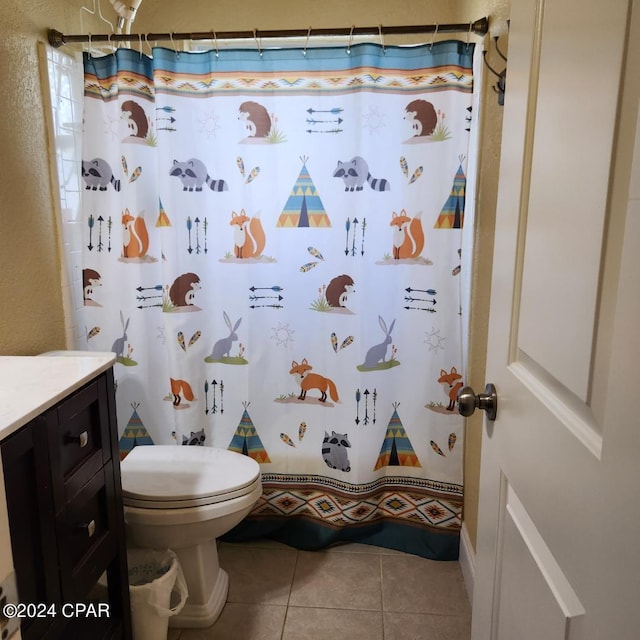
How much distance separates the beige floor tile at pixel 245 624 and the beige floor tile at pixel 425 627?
36 centimetres

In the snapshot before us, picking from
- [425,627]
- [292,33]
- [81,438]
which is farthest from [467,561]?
[292,33]

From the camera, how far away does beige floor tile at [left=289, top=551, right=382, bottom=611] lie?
6.00 ft

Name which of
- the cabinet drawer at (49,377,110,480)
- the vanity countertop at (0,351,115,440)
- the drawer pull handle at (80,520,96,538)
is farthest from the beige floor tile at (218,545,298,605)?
the vanity countertop at (0,351,115,440)

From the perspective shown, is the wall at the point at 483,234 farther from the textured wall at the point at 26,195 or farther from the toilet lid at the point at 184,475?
the textured wall at the point at 26,195

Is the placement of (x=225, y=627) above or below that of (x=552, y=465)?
below

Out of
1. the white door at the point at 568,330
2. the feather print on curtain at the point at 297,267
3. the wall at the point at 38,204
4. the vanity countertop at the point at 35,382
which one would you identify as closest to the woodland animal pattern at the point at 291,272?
the feather print on curtain at the point at 297,267

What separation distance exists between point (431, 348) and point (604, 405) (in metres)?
1.36

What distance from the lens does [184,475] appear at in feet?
5.63

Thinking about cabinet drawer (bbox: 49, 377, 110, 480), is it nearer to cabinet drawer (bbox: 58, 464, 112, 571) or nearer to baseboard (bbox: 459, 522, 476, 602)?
cabinet drawer (bbox: 58, 464, 112, 571)

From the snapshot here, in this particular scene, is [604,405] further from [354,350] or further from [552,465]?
[354,350]

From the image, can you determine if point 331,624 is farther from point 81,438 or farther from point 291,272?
point 291,272

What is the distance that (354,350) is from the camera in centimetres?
196

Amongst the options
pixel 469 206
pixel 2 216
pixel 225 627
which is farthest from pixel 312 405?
pixel 2 216

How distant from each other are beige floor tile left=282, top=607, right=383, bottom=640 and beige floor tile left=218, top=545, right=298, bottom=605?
93mm
